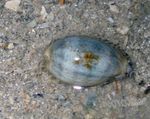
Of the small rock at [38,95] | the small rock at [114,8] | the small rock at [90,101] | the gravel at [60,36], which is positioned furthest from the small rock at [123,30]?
the small rock at [38,95]

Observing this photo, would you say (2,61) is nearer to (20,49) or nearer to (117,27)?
(20,49)

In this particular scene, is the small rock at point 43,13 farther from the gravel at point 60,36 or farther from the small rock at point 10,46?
the small rock at point 10,46

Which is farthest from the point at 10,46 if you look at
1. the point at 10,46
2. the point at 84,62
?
the point at 84,62

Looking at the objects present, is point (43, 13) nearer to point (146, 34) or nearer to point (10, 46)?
point (10, 46)

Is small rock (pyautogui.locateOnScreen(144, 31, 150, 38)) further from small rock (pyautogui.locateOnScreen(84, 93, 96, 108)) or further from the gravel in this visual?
small rock (pyautogui.locateOnScreen(84, 93, 96, 108))

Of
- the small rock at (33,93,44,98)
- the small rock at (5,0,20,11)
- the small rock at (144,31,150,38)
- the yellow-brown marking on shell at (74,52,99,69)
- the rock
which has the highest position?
the small rock at (5,0,20,11)

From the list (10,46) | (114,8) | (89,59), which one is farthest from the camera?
(114,8)

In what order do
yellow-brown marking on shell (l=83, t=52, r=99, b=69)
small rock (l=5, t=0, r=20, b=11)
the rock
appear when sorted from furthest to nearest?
small rock (l=5, t=0, r=20, b=11) → the rock → yellow-brown marking on shell (l=83, t=52, r=99, b=69)

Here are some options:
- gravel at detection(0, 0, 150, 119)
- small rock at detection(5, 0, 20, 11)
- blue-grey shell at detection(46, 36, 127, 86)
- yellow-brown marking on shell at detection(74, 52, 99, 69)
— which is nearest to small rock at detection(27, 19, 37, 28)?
gravel at detection(0, 0, 150, 119)

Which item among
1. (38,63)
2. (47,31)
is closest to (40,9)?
(47,31)
